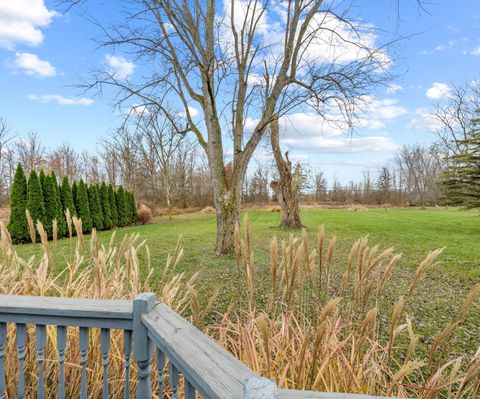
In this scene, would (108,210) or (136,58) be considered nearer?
(136,58)

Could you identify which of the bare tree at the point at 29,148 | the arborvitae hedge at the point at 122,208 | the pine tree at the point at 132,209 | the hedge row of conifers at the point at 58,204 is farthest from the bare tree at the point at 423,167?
the bare tree at the point at 29,148

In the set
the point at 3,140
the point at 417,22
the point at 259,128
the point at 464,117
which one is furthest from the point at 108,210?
the point at 464,117

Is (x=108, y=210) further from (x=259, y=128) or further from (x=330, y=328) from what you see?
(x=330, y=328)

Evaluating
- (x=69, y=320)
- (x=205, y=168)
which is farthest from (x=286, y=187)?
(x=205, y=168)

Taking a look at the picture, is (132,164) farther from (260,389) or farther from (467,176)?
(260,389)

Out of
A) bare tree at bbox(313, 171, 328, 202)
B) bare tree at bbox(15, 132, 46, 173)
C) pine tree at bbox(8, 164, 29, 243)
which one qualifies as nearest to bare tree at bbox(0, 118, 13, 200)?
bare tree at bbox(15, 132, 46, 173)

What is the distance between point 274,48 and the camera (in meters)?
6.41

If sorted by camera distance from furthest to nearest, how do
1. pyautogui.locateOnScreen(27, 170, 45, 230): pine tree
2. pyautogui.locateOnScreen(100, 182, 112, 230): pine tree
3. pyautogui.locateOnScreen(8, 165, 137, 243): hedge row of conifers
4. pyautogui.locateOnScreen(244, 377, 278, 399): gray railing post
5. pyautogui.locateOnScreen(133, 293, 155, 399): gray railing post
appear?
pyautogui.locateOnScreen(100, 182, 112, 230): pine tree
pyautogui.locateOnScreen(27, 170, 45, 230): pine tree
pyautogui.locateOnScreen(8, 165, 137, 243): hedge row of conifers
pyautogui.locateOnScreen(133, 293, 155, 399): gray railing post
pyautogui.locateOnScreen(244, 377, 278, 399): gray railing post

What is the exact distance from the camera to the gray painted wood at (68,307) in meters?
1.20

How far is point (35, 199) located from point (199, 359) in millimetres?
11285

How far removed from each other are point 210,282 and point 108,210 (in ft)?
38.1

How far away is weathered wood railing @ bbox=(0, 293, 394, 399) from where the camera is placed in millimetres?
753

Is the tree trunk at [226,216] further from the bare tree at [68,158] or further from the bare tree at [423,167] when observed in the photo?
the bare tree at [423,167]

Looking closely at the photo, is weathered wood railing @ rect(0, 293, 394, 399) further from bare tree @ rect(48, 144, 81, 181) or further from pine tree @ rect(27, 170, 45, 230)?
bare tree @ rect(48, 144, 81, 181)
